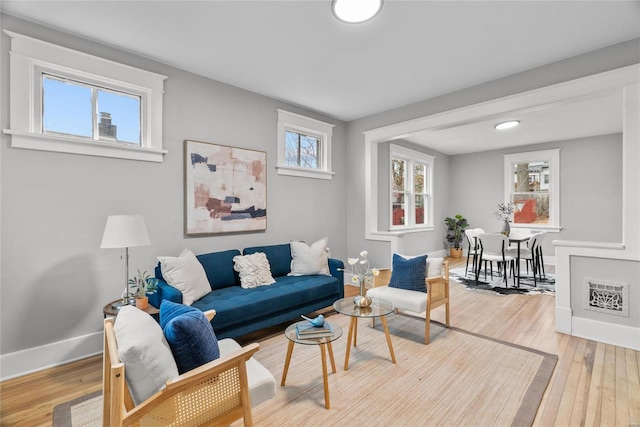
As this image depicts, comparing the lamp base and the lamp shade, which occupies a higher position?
the lamp shade

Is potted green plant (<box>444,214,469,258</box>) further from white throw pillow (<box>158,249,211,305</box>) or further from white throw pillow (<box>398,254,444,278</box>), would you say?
white throw pillow (<box>158,249,211,305</box>)

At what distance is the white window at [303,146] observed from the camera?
4273mm

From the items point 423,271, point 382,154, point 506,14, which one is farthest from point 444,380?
point 382,154

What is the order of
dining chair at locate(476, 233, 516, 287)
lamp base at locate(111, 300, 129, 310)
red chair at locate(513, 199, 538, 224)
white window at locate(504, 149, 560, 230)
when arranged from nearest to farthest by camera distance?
lamp base at locate(111, 300, 129, 310) → dining chair at locate(476, 233, 516, 287) → white window at locate(504, 149, 560, 230) → red chair at locate(513, 199, 538, 224)

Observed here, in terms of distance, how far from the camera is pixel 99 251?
2.77 metres

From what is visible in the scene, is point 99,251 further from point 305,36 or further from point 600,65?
point 600,65

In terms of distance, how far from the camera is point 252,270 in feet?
10.9

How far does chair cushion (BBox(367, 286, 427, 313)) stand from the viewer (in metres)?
2.90

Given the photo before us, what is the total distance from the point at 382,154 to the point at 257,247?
3.42m

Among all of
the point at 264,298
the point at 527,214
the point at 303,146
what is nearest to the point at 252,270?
the point at 264,298

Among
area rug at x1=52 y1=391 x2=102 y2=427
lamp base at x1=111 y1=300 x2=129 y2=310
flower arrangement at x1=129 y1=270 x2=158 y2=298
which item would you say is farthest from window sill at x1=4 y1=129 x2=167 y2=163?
area rug at x1=52 y1=391 x2=102 y2=427

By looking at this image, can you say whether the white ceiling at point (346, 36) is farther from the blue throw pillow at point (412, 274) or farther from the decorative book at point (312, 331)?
the decorative book at point (312, 331)

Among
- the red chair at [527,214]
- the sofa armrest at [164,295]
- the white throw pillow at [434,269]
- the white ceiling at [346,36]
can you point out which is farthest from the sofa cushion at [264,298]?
the red chair at [527,214]

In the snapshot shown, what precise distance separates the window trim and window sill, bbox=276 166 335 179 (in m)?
1.81
